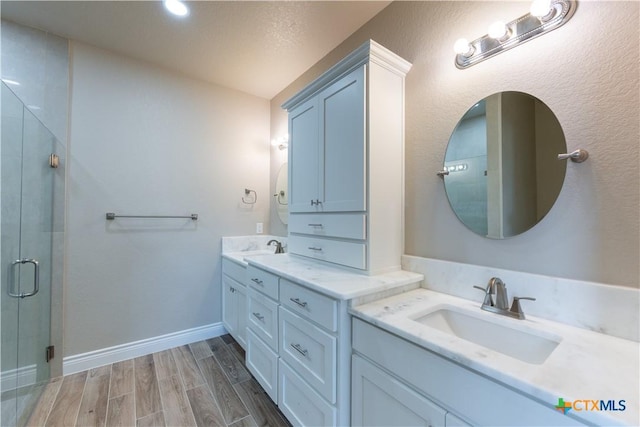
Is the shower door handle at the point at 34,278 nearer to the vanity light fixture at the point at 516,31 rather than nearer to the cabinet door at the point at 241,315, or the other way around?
the cabinet door at the point at 241,315

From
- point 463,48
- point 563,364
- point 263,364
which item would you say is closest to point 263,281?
point 263,364

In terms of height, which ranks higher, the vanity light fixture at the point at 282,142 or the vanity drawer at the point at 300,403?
the vanity light fixture at the point at 282,142

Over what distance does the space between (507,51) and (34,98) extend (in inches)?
116

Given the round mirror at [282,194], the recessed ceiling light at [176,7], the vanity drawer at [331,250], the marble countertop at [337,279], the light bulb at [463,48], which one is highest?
the recessed ceiling light at [176,7]

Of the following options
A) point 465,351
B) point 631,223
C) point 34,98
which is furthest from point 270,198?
point 631,223

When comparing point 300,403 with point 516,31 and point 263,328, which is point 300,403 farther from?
point 516,31

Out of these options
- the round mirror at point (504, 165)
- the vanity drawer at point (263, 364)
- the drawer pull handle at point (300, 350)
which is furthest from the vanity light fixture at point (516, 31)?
the vanity drawer at point (263, 364)

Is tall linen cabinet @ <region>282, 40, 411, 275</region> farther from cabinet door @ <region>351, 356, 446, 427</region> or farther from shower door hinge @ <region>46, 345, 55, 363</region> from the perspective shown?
shower door hinge @ <region>46, 345, 55, 363</region>

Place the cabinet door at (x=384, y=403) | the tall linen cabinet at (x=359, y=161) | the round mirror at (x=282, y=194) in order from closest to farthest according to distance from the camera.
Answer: the cabinet door at (x=384, y=403) → the tall linen cabinet at (x=359, y=161) → the round mirror at (x=282, y=194)

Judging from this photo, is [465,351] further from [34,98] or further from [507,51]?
[34,98]

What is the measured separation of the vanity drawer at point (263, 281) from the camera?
1.56 m

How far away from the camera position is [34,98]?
1.81 metres

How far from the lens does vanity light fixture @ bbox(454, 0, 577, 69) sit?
1.01m

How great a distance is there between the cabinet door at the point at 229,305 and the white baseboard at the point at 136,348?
0.19m
